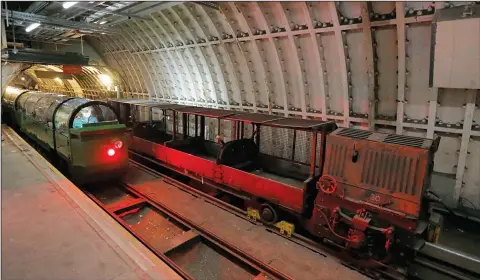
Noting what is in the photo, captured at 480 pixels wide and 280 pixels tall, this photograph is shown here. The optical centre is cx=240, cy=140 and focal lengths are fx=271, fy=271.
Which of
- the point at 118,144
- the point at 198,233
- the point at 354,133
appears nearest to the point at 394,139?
the point at 354,133

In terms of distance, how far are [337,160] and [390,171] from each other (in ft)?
2.63

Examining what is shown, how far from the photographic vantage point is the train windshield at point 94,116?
22.0 ft

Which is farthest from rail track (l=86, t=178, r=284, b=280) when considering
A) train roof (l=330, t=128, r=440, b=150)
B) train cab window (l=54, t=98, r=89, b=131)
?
train roof (l=330, t=128, r=440, b=150)

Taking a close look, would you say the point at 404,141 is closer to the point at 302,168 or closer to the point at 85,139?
the point at 302,168

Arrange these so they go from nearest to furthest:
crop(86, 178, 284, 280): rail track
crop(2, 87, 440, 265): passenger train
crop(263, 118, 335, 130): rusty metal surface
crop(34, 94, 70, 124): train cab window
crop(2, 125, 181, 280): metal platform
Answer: crop(2, 125, 181, 280): metal platform
crop(2, 87, 440, 265): passenger train
crop(86, 178, 284, 280): rail track
crop(263, 118, 335, 130): rusty metal surface
crop(34, 94, 70, 124): train cab window

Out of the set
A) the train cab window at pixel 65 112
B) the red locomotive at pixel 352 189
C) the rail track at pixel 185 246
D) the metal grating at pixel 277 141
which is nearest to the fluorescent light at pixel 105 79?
the train cab window at pixel 65 112

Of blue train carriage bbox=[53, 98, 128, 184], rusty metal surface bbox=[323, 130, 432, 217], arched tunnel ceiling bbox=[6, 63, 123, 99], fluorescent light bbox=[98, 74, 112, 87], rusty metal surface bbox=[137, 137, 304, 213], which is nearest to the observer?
rusty metal surface bbox=[323, 130, 432, 217]

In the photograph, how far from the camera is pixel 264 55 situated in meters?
7.93

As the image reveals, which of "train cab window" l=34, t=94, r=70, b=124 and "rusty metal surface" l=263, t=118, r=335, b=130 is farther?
"train cab window" l=34, t=94, r=70, b=124

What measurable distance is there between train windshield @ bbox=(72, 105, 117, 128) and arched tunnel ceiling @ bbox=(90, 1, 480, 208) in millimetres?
3885

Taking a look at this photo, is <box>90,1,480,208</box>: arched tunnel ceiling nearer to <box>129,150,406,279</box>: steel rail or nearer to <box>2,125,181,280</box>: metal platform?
<box>129,150,406,279</box>: steel rail

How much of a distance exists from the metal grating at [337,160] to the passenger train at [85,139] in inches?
204

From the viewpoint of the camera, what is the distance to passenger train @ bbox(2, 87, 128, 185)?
21.1 feet

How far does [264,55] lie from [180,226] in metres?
5.21
